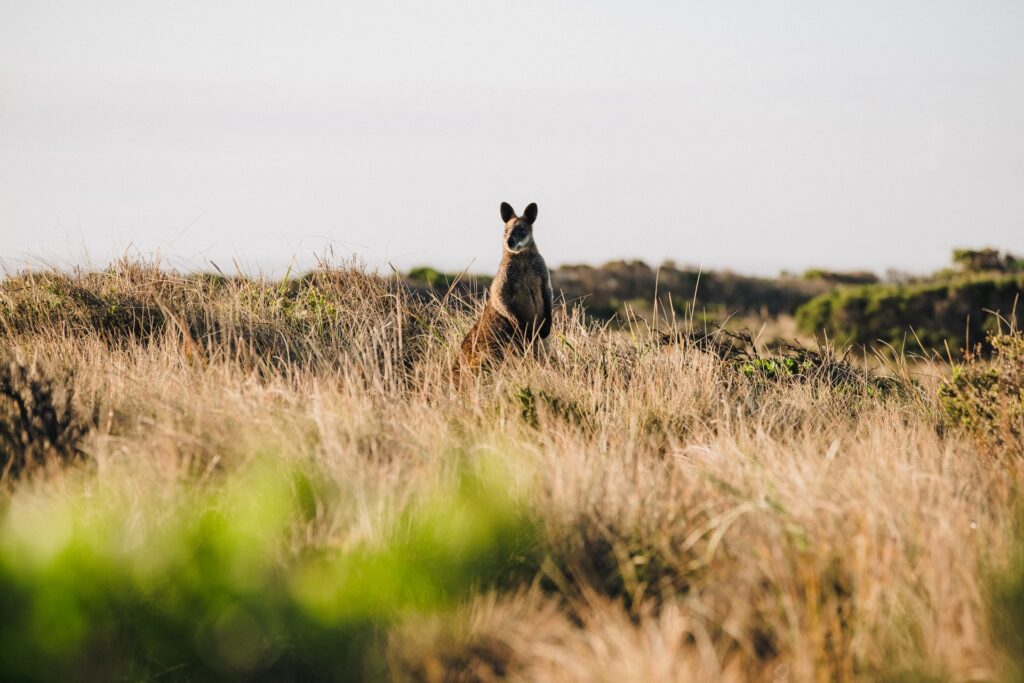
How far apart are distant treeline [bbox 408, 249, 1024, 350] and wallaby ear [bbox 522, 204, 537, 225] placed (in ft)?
48.0

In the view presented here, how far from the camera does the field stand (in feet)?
8.34

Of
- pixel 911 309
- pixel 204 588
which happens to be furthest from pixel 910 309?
pixel 204 588

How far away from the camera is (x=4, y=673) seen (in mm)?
2611

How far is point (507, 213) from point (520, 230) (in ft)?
0.76

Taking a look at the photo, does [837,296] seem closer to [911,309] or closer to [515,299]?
[911,309]

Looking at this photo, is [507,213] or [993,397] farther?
[507,213]

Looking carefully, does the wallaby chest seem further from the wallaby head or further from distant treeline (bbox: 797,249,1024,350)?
distant treeline (bbox: 797,249,1024,350)

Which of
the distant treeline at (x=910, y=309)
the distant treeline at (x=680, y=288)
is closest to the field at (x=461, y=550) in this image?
the distant treeline at (x=910, y=309)

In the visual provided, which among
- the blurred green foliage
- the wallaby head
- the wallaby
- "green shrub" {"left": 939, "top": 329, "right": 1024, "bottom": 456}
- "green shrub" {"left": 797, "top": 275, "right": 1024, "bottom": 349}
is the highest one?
the wallaby head

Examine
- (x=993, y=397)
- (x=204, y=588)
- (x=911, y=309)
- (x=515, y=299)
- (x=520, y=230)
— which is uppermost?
(x=520, y=230)

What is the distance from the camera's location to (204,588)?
280 cm

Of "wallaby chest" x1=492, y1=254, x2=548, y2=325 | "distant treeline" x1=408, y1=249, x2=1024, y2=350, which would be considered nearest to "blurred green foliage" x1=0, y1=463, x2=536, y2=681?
"wallaby chest" x1=492, y1=254, x2=548, y2=325

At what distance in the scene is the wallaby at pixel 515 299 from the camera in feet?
19.3

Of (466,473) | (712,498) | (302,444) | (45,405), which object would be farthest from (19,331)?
(712,498)
